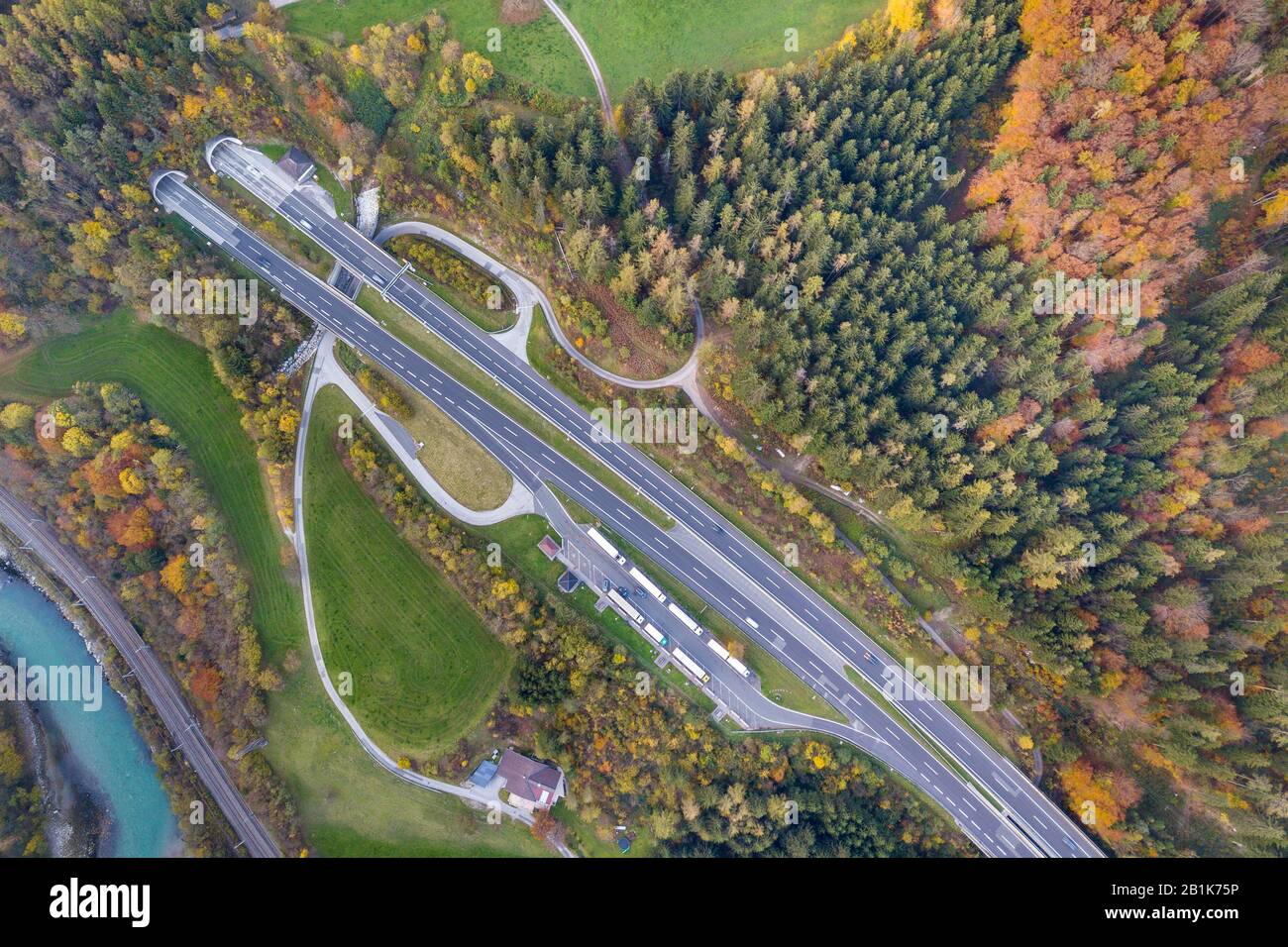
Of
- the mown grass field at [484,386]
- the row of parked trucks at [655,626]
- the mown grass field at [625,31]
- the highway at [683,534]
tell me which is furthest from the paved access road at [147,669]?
the mown grass field at [625,31]

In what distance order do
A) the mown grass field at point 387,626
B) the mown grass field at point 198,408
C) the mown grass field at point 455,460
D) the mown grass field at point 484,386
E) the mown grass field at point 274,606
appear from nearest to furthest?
1. the mown grass field at point 274,606
2. the mown grass field at point 387,626
3. the mown grass field at point 198,408
4. the mown grass field at point 484,386
5. the mown grass field at point 455,460

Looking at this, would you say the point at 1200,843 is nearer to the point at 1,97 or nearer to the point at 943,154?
the point at 943,154

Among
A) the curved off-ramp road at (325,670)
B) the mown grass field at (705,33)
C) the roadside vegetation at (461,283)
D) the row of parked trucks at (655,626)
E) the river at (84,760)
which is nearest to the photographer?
the curved off-ramp road at (325,670)

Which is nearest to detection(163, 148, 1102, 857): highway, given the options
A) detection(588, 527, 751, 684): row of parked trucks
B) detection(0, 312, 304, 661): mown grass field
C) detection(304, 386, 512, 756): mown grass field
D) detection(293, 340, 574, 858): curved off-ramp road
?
detection(588, 527, 751, 684): row of parked trucks

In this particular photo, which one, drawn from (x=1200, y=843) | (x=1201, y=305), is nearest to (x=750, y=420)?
(x=1201, y=305)

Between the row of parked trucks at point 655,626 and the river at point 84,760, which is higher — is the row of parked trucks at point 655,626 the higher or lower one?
the higher one

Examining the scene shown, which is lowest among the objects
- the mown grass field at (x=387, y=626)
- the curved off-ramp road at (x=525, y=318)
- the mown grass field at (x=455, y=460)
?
the mown grass field at (x=387, y=626)

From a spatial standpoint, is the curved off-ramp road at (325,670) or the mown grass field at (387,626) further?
the mown grass field at (387,626)

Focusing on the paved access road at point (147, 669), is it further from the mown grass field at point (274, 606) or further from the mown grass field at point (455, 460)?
the mown grass field at point (455, 460)
